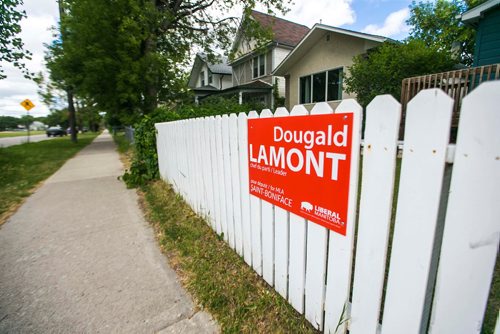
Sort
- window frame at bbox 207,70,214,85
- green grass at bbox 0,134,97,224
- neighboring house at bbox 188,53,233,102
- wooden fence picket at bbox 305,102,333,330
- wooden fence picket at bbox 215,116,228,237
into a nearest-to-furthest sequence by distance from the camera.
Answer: wooden fence picket at bbox 305,102,333,330
wooden fence picket at bbox 215,116,228,237
green grass at bbox 0,134,97,224
neighboring house at bbox 188,53,233,102
window frame at bbox 207,70,214,85

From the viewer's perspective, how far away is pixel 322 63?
12227 millimetres

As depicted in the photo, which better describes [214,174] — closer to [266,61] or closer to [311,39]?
[311,39]

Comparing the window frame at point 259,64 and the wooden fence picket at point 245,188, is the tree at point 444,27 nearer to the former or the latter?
the window frame at point 259,64

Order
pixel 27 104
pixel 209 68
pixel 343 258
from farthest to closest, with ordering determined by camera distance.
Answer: pixel 209 68 < pixel 27 104 < pixel 343 258

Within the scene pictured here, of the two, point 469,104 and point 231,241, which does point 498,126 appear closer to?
point 469,104

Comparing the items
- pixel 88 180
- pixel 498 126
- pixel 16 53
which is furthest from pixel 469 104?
pixel 16 53

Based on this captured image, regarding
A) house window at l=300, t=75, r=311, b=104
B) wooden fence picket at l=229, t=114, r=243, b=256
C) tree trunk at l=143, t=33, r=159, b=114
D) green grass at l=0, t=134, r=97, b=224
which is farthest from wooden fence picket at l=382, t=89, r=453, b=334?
house window at l=300, t=75, r=311, b=104

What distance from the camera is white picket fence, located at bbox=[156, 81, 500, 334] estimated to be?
0.89m

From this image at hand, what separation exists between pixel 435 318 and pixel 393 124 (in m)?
0.89

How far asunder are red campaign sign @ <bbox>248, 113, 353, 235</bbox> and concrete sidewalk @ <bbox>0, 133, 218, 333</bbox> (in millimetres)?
1139

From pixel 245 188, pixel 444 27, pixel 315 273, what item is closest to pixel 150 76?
pixel 245 188

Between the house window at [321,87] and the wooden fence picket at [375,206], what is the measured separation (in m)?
11.3

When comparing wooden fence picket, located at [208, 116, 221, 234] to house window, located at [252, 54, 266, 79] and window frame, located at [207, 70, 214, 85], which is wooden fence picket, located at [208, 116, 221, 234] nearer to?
house window, located at [252, 54, 266, 79]

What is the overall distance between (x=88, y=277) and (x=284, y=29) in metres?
20.9
